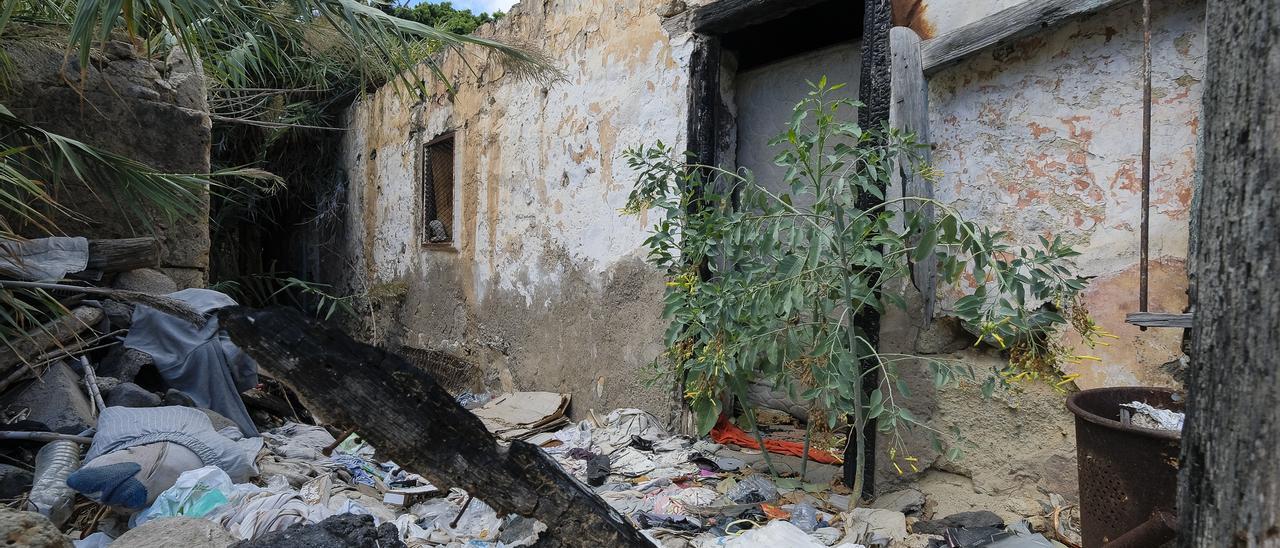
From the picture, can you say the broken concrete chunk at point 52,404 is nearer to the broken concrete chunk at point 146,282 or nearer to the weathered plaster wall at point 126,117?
the broken concrete chunk at point 146,282

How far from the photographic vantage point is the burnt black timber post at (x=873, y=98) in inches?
122

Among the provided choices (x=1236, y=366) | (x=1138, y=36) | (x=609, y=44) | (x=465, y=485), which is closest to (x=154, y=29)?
(x=609, y=44)

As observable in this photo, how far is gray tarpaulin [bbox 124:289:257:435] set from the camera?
148 inches

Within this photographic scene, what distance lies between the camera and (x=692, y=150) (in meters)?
3.96

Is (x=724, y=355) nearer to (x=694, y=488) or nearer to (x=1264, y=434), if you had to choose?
(x=694, y=488)

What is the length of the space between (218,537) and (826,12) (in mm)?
3543

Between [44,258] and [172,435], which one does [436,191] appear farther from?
[172,435]

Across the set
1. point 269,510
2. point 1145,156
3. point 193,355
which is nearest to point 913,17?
point 1145,156

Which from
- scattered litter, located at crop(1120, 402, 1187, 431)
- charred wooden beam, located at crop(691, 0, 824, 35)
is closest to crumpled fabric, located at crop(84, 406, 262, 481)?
charred wooden beam, located at crop(691, 0, 824, 35)

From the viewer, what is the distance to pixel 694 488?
327 cm

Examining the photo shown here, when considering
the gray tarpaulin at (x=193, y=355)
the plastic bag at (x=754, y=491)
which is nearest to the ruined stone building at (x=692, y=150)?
the plastic bag at (x=754, y=491)

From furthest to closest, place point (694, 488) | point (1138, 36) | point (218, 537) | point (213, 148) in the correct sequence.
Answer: point (213, 148), point (694, 488), point (1138, 36), point (218, 537)

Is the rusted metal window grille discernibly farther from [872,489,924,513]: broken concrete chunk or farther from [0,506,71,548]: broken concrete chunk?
[0,506,71,548]: broken concrete chunk

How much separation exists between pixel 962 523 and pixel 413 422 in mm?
2139
